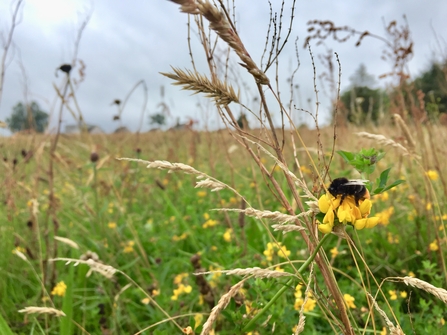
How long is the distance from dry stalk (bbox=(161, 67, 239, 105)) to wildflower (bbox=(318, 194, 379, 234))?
0.25m

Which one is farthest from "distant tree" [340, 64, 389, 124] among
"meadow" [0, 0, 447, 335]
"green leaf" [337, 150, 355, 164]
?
"green leaf" [337, 150, 355, 164]

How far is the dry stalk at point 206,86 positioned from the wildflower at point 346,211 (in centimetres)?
25

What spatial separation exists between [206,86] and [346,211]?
1.04 feet

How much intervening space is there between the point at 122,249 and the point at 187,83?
1.76 metres

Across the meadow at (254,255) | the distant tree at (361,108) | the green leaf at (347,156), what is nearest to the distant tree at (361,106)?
the distant tree at (361,108)

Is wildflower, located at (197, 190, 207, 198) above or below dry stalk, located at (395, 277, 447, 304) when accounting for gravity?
below

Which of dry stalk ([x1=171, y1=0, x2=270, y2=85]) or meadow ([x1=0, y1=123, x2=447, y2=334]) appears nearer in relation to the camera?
dry stalk ([x1=171, y1=0, x2=270, y2=85])

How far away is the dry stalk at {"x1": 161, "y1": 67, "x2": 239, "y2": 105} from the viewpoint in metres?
0.58

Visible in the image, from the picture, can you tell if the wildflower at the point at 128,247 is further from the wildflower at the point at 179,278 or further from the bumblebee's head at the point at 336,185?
the bumblebee's head at the point at 336,185

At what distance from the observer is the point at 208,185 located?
26.1 inches

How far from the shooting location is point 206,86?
1.98 ft

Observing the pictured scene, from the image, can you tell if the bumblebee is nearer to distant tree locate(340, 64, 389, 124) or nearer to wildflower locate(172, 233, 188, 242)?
wildflower locate(172, 233, 188, 242)

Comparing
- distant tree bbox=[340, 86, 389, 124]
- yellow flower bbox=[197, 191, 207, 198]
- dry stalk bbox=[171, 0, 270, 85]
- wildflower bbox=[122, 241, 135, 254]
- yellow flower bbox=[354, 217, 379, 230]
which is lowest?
wildflower bbox=[122, 241, 135, 254]

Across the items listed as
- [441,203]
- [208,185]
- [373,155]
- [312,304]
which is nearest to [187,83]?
[208,185]
